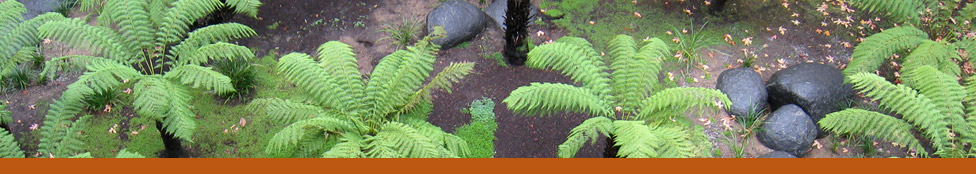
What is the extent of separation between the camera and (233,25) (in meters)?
5.96

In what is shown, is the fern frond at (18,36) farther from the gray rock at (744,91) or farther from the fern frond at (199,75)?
the gray rock at (744,91)

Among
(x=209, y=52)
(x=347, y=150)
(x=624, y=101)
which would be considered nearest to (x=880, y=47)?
(x=624, y=101)

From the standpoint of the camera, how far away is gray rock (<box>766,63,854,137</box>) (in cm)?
657

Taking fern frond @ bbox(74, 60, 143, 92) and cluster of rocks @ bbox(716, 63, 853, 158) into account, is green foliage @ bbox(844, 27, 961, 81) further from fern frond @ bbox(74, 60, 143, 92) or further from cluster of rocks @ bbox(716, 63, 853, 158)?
fern frond @ bbox(74, 60, 143, 92)

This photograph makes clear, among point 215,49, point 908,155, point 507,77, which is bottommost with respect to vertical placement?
point 908,155

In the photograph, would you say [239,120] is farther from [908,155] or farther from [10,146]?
[908,155]

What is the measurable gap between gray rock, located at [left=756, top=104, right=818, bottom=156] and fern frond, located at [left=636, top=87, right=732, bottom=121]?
1.31 metres

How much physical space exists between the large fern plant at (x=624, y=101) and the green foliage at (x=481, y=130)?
780 millimetres

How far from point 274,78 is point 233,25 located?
45.6 inches

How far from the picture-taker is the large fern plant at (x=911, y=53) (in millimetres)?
6500

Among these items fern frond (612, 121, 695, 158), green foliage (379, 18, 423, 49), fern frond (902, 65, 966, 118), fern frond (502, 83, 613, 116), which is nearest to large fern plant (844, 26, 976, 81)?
fern frond (902, 65, 966, 118)

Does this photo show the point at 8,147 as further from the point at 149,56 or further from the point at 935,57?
the point at 935,57

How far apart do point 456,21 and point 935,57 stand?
14.5 ft

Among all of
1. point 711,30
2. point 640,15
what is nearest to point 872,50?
point 711,30
